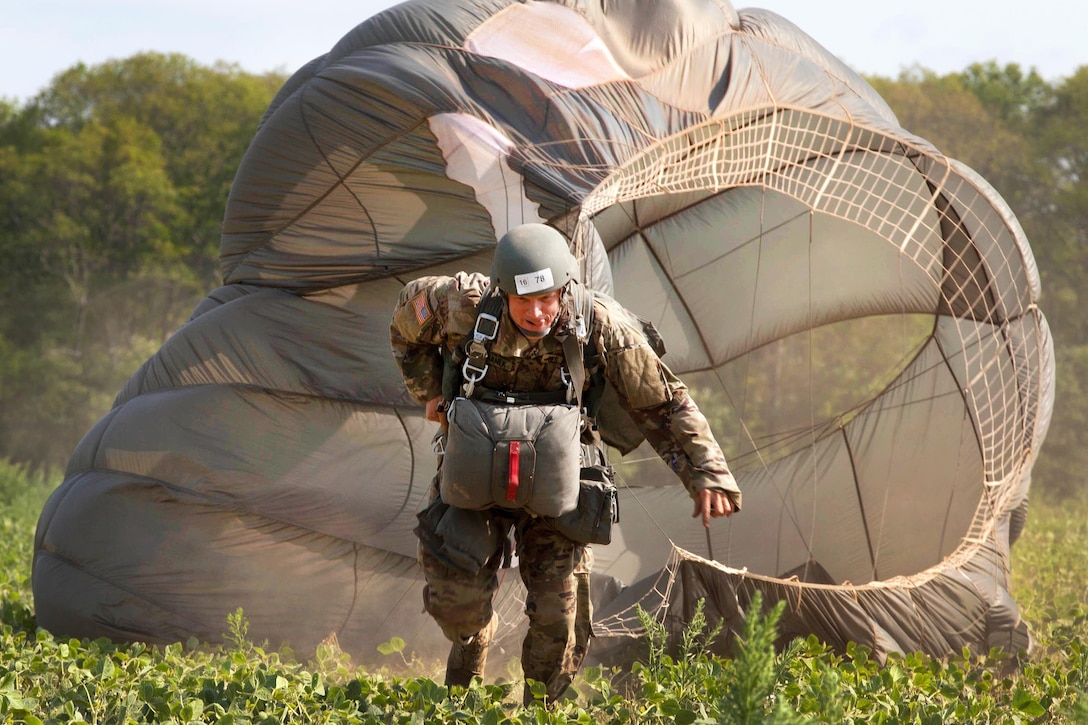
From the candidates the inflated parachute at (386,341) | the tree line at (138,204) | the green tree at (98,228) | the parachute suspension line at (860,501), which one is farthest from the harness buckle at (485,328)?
the green tree at (98,228)

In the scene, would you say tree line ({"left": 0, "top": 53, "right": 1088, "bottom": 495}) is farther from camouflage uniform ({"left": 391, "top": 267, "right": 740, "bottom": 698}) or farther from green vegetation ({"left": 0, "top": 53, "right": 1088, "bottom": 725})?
camouflage uniform ({"left": 391, "top": 267, "right": 740, "bottom": 698})

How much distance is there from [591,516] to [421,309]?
2.80 feet

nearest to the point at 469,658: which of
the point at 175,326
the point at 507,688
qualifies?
the point at 507,688

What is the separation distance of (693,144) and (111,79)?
64.1 feet

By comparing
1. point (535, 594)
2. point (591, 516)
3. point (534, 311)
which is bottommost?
point (535, 594)

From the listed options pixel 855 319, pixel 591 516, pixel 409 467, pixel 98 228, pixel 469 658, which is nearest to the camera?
pixel 591 516

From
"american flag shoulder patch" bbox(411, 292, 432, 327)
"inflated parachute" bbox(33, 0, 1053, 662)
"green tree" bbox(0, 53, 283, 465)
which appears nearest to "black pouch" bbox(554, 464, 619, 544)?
"american flag shoulder patch" bbox(411, 292, 432, 327)

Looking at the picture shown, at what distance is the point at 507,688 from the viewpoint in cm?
373

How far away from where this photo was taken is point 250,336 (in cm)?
520

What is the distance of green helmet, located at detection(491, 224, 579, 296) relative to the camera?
3498 millimetres

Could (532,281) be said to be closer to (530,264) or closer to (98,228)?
(530,264)

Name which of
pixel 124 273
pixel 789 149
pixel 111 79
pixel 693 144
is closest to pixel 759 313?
pixel 789 149

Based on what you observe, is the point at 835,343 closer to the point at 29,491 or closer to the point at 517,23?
the point at 29,491

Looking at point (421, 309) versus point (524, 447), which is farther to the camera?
point (421, 309)
